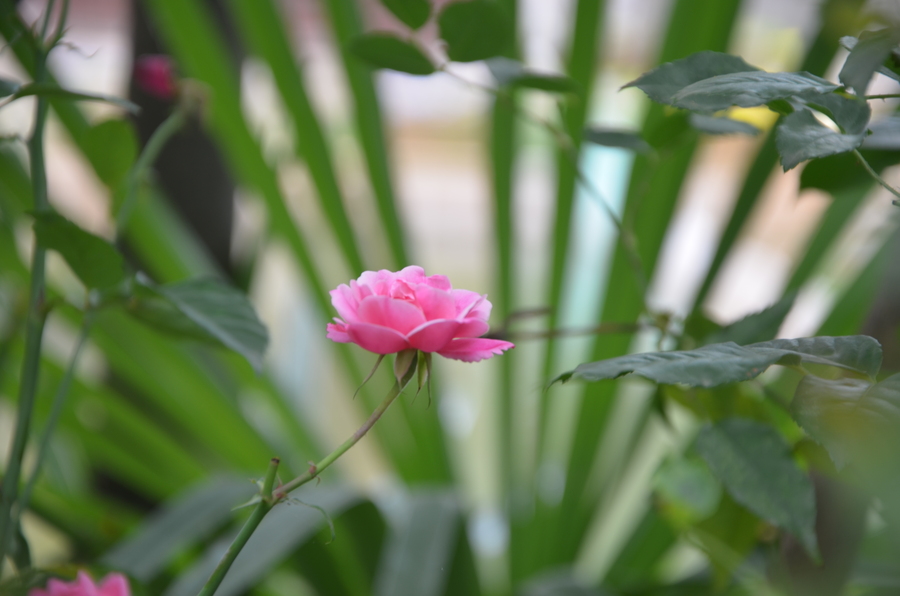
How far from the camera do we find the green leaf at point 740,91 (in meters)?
0.12

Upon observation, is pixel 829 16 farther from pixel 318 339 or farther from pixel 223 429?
pixel 318 339

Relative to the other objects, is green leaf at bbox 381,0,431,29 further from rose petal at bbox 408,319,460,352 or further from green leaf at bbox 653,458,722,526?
green leaf at bbox 653,458,722,526

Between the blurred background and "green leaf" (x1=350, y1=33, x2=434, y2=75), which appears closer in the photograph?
"green leaf" (x1=350, y1=33, x2=434, y2=75)

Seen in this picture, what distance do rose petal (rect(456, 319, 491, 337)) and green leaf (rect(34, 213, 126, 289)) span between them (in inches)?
4.5

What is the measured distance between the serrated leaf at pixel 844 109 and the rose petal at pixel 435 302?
87 mm

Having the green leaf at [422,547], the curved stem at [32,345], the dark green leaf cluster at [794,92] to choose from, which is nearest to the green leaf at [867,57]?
the dark green leaf cluster at [794,92]

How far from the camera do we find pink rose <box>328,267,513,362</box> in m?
0.12

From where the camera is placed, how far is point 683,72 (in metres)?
0.15

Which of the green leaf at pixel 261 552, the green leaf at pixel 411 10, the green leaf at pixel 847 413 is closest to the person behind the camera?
the green leaf at pixel 847 413

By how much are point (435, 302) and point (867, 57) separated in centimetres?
9

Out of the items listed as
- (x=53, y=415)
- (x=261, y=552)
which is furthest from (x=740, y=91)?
(x=261, y=552)

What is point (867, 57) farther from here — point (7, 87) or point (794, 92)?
point (7, 87)

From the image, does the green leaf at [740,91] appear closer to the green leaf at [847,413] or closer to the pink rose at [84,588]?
the green leaf at [847,413]

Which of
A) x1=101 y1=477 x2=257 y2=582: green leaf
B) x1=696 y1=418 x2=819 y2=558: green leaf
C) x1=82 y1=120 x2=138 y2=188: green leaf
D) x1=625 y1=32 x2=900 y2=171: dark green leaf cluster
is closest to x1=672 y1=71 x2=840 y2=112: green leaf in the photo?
x1=625 y1=32 x2=900 y2=171: dark green leaf cluster
